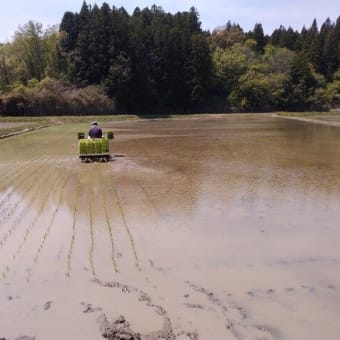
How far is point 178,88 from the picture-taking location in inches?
2527

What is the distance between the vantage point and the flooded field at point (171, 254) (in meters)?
4.70

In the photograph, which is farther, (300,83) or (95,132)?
(300,83)

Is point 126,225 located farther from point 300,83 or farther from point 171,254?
point 300,83

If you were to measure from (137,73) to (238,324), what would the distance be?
2289 inches

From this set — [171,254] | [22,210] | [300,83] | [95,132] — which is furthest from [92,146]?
[300,83]

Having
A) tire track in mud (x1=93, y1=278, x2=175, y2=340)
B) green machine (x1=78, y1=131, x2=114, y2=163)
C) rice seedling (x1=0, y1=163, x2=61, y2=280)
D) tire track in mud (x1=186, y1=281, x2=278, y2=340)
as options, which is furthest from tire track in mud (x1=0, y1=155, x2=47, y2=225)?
tire track in mud (x1=186, y1=281, x2=278, y2=340)

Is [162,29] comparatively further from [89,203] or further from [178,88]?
[89,203]

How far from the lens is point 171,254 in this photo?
6.61 metres

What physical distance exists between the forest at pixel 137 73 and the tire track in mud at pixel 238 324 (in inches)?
2065

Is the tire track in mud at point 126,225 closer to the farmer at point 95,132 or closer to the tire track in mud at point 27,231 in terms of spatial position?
the tire track in mud at point 27,231

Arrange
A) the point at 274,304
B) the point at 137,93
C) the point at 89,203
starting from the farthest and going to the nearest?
1. the point at 137,93
2. the point at 89,203
3. the point at 274,304

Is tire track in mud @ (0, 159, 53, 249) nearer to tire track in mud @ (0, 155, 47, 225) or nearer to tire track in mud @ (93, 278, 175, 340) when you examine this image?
tire track in mud @ (0, 155, 47, 225)

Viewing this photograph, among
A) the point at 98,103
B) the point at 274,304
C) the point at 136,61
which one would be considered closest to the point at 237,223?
the point at 274,304

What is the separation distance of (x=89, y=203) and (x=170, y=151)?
962cm
